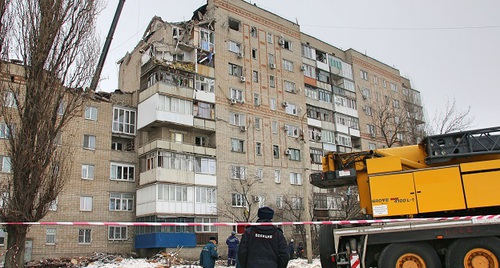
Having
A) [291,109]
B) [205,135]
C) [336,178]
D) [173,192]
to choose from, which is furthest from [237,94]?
[336,178]

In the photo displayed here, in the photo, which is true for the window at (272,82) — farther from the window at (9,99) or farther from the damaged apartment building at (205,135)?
the window at (9,99)

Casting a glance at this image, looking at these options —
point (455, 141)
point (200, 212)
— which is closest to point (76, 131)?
point (200, 212)

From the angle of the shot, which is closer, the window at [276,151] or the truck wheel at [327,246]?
the truck wheel at [327,246]

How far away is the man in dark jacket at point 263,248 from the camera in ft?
21.5

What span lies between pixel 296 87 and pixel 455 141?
114 ft

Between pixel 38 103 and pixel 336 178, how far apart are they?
10114 millimetres

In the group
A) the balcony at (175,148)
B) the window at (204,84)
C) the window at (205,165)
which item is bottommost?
the window at (205,165)

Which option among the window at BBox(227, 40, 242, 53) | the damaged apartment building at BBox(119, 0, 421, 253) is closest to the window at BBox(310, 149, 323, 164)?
the damaged apartment building at BBox(119, 0, 421, 253)

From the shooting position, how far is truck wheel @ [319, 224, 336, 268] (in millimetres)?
12359

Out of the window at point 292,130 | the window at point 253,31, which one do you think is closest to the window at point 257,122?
the window at point 292,130

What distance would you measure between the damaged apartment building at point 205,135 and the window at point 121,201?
8 cm

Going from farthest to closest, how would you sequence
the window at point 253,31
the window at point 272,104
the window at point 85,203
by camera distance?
1. the window at point 253,31
2. the window at point 272,104
3. the window at point 85,203

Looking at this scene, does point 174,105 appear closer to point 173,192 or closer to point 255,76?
point 173,192

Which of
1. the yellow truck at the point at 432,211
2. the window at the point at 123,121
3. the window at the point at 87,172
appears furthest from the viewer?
the window at the point at 123,121
